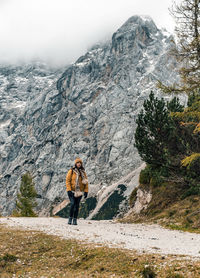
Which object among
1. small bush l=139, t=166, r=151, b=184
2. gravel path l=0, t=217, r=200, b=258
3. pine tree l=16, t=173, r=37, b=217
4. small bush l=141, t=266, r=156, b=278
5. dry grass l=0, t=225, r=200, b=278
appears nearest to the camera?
small bush l=141, t=266, r=156, b=278

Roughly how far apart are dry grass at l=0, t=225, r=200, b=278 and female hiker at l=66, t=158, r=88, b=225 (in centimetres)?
397

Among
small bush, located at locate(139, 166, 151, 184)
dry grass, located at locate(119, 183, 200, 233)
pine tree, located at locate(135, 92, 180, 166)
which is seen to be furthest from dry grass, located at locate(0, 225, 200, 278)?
small bush, located at locate(139, 166, 151, 184)

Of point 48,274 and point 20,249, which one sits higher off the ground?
point 48,274

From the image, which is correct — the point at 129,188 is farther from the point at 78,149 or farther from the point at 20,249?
the point at 20,249

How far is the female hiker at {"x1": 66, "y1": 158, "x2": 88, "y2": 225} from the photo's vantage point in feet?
39.8

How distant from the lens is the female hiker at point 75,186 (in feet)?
39.8

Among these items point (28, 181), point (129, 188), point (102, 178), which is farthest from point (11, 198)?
point (28, 181)

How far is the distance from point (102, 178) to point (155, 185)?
452ft

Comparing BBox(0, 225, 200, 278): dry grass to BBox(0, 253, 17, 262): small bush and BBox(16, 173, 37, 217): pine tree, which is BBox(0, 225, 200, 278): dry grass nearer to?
BBox(0, 253, 17, 262): small bush

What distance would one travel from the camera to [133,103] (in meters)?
181

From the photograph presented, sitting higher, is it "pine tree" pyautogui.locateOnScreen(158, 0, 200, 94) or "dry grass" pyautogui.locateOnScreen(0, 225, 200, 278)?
"pine tree" pyautogui.locateOnScreen(158, 0, 200, 94)

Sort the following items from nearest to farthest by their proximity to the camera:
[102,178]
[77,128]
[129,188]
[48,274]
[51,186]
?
[48,274], [129,188], [102,178], [51,186], [77,128]

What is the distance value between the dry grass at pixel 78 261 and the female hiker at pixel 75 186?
3974mm

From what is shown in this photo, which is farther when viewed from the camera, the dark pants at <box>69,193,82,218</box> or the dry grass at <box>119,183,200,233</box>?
the dry grass at <box>119,183,200,233</box>
